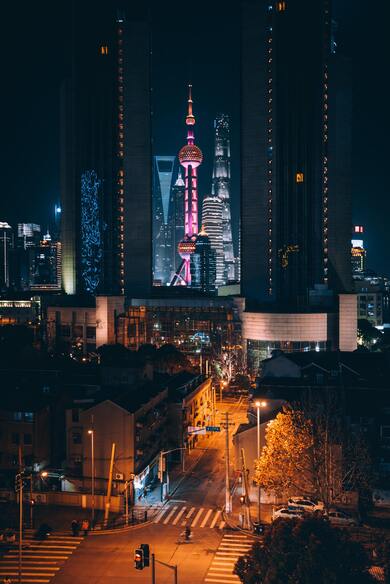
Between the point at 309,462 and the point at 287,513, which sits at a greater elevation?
the point at 309,462

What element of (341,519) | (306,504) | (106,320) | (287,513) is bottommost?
(341,519)

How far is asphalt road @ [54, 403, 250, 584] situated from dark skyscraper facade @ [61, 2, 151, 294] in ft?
365

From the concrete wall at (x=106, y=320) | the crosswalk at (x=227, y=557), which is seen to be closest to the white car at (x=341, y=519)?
the crosswalk at (x=227, y=557)

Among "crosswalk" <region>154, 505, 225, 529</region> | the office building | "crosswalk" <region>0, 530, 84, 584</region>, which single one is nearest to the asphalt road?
"crosswalk" <region>154, 505, 225, 529</region>

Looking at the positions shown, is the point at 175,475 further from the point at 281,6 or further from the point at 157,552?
the point at 281,6

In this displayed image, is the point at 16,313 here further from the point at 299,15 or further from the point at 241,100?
the point at 299,15

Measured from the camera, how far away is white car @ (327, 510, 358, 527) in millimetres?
41719

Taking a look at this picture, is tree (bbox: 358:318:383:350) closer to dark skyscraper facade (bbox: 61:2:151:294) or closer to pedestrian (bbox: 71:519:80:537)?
dark skyscraper facade (bbox: 61:2:151:294)

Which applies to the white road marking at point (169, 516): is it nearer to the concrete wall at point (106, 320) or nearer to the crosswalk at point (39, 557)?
the crosswalk at point (39, 557)

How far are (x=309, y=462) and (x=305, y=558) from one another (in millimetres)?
16714

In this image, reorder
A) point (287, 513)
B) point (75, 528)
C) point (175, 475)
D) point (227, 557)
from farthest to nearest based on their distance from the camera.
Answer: point (175, 475)
point (287, 513)
point (75, 528)
point (227, 557)

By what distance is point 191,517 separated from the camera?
1730 inches

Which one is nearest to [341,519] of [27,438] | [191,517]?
[191,517]

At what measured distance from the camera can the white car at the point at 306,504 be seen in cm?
4219
